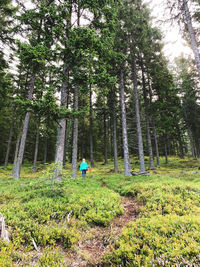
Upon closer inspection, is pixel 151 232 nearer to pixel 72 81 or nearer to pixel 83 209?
pixel 83 209

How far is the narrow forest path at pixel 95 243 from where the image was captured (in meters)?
3.08

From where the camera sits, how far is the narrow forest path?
3.08m

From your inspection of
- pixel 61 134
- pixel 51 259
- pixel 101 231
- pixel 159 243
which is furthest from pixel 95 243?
pixel 61 134

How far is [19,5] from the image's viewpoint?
11.9m

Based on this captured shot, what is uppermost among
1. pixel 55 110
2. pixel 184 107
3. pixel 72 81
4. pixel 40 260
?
pixel 184 107

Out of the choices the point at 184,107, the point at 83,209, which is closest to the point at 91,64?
the point at 83,209

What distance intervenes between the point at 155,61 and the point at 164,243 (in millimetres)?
16874

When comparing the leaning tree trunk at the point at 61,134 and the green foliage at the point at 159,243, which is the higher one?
the leaning tree trunk at the point at 61,134

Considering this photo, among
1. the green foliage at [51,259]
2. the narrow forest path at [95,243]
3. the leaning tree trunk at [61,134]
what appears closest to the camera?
the green foliage at [51,259]

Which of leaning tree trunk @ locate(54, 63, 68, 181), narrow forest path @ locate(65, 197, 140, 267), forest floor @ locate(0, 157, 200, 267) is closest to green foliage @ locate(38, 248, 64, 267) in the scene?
forest floor @ locate(0, 157, 200, 267)

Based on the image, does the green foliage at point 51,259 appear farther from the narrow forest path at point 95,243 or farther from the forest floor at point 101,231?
the narrow forest path at point 95,243

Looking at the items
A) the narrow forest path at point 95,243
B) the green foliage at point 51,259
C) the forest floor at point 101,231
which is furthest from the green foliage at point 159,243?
the green foliage at point 51,259

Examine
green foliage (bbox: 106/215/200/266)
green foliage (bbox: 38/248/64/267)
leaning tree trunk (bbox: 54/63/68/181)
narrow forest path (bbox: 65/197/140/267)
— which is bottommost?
narrow forest path (bbox: 65/197/140/267)

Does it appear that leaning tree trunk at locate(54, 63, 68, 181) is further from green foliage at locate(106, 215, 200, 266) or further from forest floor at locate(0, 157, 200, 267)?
green foliage at locate(106, 215, 200, 266)
